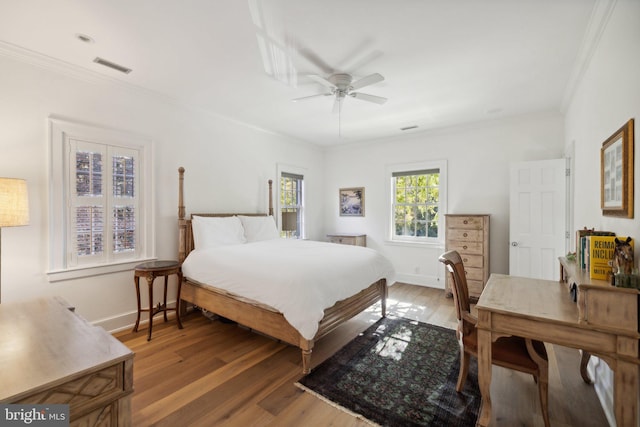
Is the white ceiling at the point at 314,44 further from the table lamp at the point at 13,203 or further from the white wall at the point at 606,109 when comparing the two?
the table lamp at the point at 13,203

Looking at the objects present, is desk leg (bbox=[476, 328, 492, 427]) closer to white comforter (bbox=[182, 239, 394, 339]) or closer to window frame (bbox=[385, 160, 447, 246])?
white comforter (bbox=[182, 239, 394, 339])

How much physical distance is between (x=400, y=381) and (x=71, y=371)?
6.98 ft

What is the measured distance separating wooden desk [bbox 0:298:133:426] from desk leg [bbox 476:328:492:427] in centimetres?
176

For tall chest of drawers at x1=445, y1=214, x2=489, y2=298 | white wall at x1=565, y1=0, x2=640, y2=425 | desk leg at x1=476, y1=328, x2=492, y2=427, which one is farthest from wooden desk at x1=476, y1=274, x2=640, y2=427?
tall chest of drawers at x1=445, y1=214, x2=489, y2=298

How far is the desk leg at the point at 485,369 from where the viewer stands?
5.42 ft

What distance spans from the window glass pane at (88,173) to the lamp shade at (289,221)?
2.78 meters

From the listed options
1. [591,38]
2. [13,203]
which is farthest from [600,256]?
[13,203]

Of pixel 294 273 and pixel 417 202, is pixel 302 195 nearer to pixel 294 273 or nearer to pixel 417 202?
pixel 417 202

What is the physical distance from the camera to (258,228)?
424 cm

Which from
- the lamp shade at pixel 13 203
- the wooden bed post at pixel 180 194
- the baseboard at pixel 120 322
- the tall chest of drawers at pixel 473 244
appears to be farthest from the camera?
the tall chest of drawers at pixel 473 244

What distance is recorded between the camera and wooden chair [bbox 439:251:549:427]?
1.65 meters

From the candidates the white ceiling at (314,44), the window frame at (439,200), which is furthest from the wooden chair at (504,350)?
the window frame at (439,200)

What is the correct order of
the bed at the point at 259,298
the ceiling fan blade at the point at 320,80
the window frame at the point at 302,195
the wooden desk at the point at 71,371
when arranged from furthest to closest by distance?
the window frame at the point at 302,195 → the ceiling fan blade at the point at 320,80 → the bed at the point at 259,298 → the wooden desk at the point at 71,371

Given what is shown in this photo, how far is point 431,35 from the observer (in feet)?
7.30
